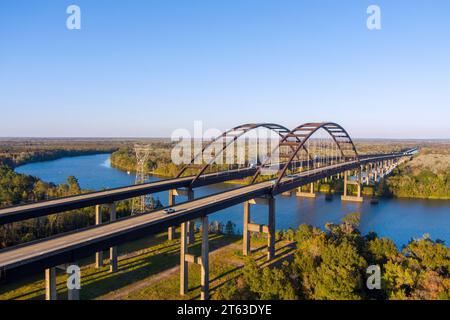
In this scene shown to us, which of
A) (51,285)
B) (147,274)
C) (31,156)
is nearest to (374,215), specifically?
(147,274)

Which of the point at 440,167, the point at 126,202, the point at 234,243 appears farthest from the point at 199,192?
the point at 440,167

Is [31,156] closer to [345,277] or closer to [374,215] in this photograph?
[374,215]

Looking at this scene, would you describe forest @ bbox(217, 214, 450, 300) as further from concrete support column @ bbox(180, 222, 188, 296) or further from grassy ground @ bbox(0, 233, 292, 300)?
grassy ground @ bbox(0, 233, 292, 300)

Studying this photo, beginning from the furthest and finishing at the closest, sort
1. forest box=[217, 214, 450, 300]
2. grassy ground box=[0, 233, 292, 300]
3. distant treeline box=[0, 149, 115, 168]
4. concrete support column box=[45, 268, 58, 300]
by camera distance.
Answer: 1. distant treeline box=[0, 149, 115, 168]
2. grassy ground box=[0, 233, 292, 300]
3. forest box=[217, 214, 450, 300]
4. concrete support column box=[45, 268, 58, 300]

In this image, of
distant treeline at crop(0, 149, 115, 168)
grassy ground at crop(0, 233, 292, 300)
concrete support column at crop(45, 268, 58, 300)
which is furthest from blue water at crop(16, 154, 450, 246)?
distant treeline at crop(0, 149, 115, 168)

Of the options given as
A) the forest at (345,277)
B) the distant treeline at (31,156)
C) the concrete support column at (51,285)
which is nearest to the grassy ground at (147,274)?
the concrete support column at (51,285)

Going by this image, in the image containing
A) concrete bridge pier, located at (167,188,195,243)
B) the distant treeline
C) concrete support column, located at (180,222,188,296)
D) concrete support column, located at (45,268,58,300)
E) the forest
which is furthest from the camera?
the distant treeline

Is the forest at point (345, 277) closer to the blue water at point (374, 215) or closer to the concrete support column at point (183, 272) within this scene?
the concrete support column at point (183, 272)

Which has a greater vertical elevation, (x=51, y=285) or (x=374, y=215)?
(x=51, y=285)
